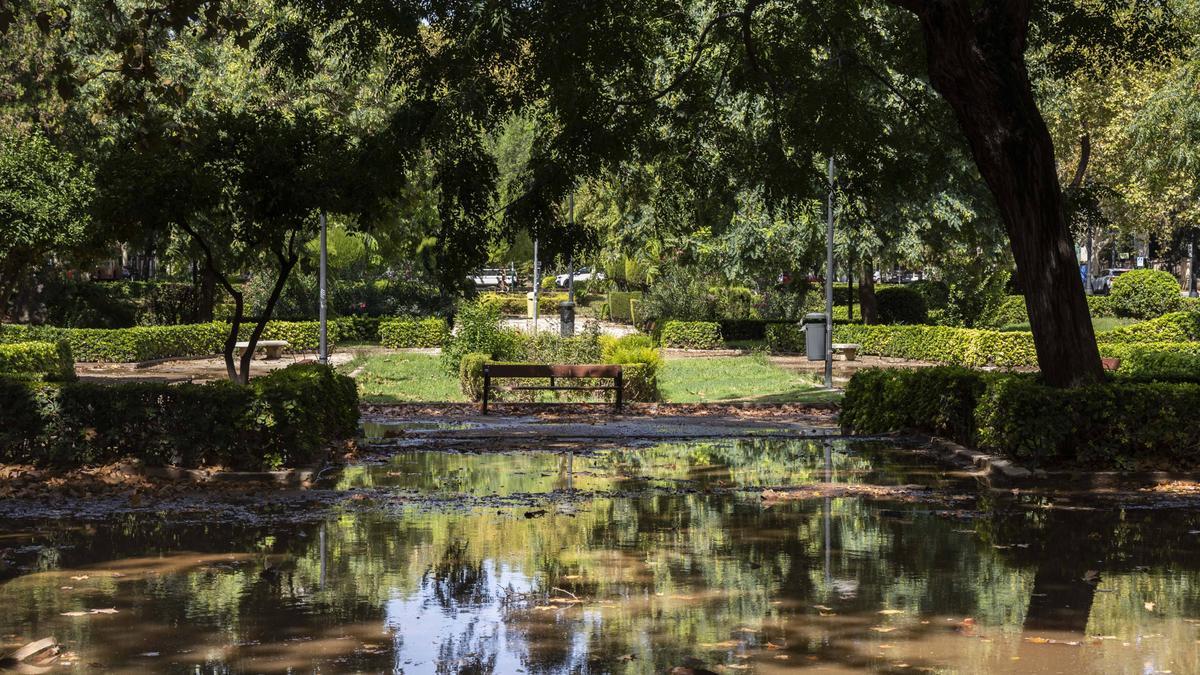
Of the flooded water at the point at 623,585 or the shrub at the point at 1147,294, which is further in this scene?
the shrub at the point at 1147,294

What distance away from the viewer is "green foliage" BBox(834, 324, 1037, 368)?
1346 inches

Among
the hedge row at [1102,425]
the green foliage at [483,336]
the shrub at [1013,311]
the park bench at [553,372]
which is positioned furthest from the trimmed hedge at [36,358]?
the shrub at [1013,311]

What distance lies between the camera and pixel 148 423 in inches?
530

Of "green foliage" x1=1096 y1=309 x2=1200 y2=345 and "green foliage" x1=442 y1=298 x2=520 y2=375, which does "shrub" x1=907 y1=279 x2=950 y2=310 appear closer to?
"green foliage" x1=1096 y1=309 x2=1200 y2=345

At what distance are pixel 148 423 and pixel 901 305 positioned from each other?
117 ft

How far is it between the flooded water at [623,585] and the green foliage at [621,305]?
45373mm

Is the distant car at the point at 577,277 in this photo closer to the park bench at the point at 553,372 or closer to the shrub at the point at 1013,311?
the shrub at the point at 1013,311

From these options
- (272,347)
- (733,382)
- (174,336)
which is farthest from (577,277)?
(733,382)

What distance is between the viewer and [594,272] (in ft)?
207

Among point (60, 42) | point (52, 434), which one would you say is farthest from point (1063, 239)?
point (60, 42)

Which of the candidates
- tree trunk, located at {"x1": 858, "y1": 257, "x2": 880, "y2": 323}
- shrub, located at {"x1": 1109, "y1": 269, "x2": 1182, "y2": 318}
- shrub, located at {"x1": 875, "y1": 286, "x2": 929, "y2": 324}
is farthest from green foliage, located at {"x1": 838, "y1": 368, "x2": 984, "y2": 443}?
shrub, located at {"x1": 1109, "y1": 269, "x2": 1182, "y2": 318}

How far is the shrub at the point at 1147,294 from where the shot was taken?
4519 centimetres

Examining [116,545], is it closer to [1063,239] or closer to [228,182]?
[228,182]

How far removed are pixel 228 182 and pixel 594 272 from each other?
158ft
